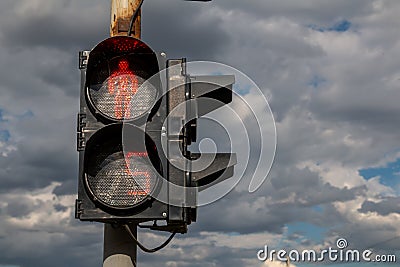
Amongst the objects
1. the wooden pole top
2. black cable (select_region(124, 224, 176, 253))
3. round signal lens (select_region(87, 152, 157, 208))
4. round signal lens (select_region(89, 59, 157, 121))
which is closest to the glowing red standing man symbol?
round signal lens (select_region(89, 59, 157, 121))

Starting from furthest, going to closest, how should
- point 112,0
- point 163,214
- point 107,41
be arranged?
point 112,0, point 107,41, point 163,214

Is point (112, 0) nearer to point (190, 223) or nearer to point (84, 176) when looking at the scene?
point (84, 176)

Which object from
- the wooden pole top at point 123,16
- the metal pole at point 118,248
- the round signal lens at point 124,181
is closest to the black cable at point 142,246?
the metal pole at point 118,248

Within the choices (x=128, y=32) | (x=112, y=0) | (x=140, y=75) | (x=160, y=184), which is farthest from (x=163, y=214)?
(x=112, y=0)

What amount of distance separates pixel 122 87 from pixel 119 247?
3.38 ft

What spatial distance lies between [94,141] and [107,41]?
0.66 m

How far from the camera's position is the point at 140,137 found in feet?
13.7

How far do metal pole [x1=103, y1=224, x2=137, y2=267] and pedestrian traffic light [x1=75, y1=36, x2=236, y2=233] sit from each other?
0.19 m

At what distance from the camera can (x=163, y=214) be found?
404 centimetres

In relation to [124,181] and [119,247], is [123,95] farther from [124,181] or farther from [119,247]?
[119,247]

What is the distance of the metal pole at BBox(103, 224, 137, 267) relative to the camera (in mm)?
4316

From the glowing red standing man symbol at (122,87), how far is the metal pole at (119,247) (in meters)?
0.76

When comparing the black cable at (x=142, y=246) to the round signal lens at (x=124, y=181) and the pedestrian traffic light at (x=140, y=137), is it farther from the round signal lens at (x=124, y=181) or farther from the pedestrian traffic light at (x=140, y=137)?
the round signal lens at (x=124, y=181)

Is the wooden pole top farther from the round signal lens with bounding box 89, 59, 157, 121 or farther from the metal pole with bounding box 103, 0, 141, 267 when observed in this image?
the metal pole with bounding box 103, 0, 141, 267
